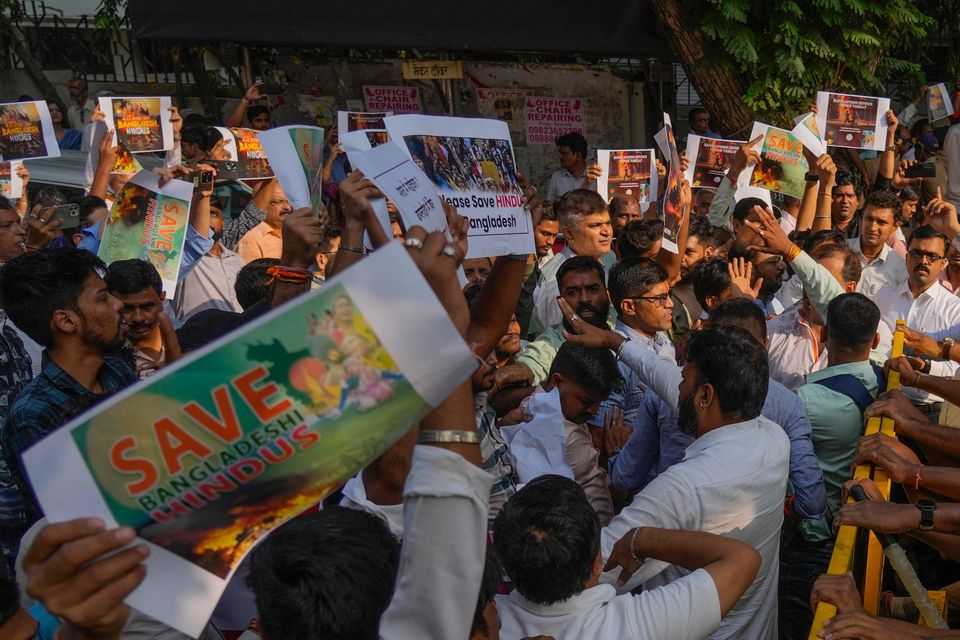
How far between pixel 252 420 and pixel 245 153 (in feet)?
19.0

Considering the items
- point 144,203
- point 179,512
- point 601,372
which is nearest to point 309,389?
point 179,512

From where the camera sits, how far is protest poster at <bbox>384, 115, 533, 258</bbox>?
9.15 ft

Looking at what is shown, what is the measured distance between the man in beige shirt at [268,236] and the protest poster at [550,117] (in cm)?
686

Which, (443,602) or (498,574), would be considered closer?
(443,602)

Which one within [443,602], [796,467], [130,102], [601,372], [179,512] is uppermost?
[130,102]

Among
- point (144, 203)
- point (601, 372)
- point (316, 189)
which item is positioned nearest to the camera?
point (601, 372)

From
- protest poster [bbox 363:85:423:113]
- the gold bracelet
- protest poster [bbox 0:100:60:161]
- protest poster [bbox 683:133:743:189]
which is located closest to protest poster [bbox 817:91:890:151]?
protest poster [bbox 683:133:743:189]

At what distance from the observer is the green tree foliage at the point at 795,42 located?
972 cm

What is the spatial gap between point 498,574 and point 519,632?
298 mm

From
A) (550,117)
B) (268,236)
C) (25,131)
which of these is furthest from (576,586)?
(550,117)

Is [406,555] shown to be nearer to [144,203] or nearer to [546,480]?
[546,480]

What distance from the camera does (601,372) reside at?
341cm

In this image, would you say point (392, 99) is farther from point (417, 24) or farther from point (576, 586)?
point (576, 586)

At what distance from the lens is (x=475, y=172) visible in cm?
297
